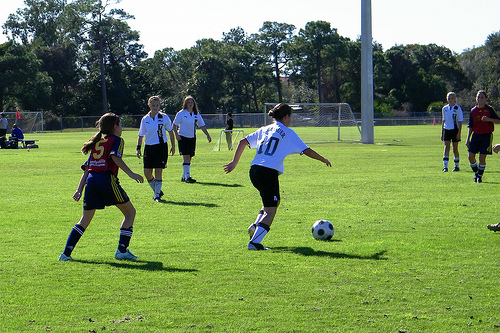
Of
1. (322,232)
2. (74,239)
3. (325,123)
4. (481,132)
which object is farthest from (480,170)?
(325,123)

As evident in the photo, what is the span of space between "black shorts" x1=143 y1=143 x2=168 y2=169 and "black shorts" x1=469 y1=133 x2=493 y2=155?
723 cm

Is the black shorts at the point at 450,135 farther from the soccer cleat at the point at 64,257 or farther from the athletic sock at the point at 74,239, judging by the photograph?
the soccer cleat at the point at 64,257

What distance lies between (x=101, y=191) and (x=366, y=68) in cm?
2946

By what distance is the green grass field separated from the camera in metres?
5.13

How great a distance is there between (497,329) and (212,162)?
18.6 meters

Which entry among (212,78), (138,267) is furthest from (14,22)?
(138,267)

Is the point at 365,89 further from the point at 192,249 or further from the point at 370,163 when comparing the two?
the point at 192,249

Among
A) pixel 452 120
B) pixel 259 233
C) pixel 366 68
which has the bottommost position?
pixel 259 233

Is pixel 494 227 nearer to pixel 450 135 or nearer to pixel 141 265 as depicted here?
pixel 141 265

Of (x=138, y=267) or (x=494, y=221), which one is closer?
(x=138, y=267)

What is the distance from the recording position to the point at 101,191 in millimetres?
6961

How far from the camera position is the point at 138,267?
6.87 m

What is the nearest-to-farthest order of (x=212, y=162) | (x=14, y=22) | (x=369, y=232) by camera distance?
(x=369, y=232)
(x=212, y=162)
(x=14, y=22)

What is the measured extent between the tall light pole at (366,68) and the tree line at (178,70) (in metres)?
46.5
